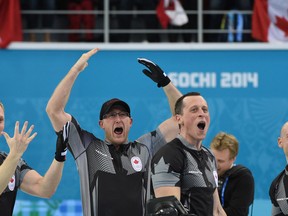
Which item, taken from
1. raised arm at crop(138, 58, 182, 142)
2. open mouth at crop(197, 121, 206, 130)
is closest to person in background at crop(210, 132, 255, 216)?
raised arm at crop(138, 58, 182, 142)

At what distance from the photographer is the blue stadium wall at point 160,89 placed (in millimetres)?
13445

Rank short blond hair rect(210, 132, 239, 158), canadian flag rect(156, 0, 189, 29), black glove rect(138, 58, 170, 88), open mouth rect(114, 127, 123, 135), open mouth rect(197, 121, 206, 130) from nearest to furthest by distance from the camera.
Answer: open mouth rect(197, 121, 206, 130), open mouth rect(114, 127, 123, 135), black glove rect(138, 58, 170, 88), short blond hair rect(210, 132, 239, 158), canadian flag rect(156, 0, 189, 29)

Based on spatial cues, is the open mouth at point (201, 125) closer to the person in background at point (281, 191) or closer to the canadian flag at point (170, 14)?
the person in background at point (281, 191)

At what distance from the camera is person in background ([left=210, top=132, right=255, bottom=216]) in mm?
7531

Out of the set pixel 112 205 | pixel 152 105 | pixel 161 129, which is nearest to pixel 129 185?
pixel 112 205

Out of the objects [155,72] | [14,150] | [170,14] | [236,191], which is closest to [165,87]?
[155,72]

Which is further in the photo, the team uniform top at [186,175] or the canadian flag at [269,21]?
the canadian flag at [269,21]

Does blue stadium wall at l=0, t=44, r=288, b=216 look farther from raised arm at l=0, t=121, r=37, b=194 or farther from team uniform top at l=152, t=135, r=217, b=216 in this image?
raised arm at l=0, t=121, r=37, b=194

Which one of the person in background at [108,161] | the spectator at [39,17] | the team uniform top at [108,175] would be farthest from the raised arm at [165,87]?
the spectator at [39,17]

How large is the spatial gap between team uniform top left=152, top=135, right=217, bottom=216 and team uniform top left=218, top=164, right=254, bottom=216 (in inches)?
46.5

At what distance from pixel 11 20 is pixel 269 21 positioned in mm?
4341

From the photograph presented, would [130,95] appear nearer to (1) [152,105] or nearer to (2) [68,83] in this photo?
(1) [152,105]

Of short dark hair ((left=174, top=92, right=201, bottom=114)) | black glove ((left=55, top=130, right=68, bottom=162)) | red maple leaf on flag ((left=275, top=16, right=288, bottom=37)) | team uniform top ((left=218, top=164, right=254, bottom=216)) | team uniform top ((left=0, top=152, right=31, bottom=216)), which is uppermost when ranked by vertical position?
red maple leaf on flag ((left=275, top=16, right=288, bottom=37))

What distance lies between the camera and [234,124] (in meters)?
13.6
